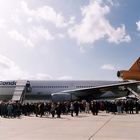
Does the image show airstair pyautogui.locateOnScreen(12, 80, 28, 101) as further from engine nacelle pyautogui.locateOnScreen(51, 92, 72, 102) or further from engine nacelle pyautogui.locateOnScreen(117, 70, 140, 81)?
engine nacelle pyautogui.locateOnScreen(117, 70, 140, 81)

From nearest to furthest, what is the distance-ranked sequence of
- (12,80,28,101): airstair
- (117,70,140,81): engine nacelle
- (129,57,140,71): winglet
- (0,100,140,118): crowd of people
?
(0,100,140,118): crowd of people < (117,70,140,81): engine nacelle < (129,57,140,71): winglet < (12,80,28,101): airstair

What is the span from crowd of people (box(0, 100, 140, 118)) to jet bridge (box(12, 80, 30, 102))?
15910 millimetres

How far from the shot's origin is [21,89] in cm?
4891

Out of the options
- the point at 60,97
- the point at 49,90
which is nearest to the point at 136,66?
the point at 60,97

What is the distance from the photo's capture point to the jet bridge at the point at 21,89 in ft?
157

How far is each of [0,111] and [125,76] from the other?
11994mm

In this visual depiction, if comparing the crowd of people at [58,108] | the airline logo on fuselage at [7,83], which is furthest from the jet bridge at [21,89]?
the crowd of people at [58,108]

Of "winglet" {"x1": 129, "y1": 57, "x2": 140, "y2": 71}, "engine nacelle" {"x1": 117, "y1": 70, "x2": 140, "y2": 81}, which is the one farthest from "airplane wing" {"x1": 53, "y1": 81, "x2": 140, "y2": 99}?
"engine nacelle" {"x1": 117, "y1": 70, "x2": 140, "y2": 81}

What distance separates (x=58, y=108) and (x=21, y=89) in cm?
2275

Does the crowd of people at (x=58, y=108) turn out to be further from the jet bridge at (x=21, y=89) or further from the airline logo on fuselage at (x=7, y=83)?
the airline logo on fuselage at (x=7, y=83)

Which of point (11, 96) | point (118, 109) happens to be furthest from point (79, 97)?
point (118, 109)

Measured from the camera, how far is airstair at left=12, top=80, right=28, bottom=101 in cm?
4774

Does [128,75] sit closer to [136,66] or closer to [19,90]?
[136,66]

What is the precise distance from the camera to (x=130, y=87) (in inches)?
1759
